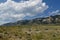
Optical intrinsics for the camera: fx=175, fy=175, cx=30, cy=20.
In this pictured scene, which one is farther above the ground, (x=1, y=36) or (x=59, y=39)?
(x=1, y=36)

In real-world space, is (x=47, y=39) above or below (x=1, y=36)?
below

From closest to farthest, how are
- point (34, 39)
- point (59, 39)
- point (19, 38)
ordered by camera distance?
point (19, 38) → point (34, 39) → point (59, 39)

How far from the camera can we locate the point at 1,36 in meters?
19.2

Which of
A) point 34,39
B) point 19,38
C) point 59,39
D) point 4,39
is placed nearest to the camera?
point 4,39

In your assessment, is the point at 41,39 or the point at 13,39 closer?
the point at 13,39

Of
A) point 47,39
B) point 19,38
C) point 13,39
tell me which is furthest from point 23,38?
point 47,39

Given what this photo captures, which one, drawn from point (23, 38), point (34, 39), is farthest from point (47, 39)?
point (23, 38)

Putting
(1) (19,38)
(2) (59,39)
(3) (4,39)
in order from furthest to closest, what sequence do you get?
(2) (59,39) < (1) (19,38) < (3) (4,39)

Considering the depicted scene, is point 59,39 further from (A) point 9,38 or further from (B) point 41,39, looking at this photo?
(A) point 9,38

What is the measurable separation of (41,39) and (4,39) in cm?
661

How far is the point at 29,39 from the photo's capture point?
21.9m

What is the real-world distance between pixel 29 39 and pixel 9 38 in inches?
135

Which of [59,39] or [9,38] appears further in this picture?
[59,39]

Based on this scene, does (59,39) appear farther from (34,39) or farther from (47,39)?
(34,39)
